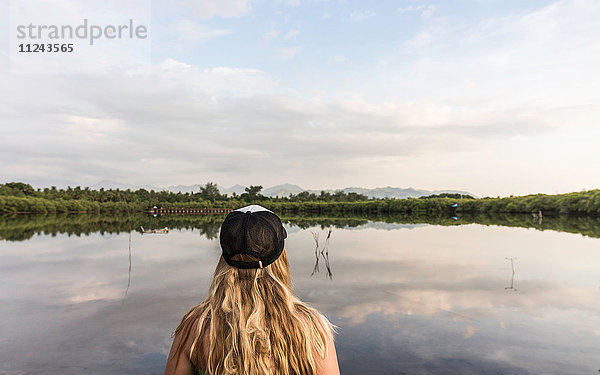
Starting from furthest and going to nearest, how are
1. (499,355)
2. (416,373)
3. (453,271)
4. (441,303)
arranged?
(453,271) < (441,303) < (499,355) < (416,373)

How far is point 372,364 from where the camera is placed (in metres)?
4.57

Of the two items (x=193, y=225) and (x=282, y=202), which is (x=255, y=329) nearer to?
(x=193, y=225)

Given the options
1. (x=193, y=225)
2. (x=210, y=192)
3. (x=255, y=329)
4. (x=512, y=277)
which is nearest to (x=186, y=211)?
(x=210, y=192)

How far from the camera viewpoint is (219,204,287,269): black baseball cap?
4.33 ft

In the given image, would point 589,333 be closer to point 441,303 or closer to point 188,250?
point 441,303

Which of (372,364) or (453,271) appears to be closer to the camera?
(372,364)

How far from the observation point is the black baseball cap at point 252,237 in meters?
1.32

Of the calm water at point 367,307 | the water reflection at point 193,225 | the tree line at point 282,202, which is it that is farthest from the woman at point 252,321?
the tree line at point 282,202

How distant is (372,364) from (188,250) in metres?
12.3

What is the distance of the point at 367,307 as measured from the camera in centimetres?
705

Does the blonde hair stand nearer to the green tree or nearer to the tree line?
the tree line

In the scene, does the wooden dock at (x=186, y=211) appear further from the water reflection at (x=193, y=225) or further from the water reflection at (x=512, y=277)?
the water reflection at (x=512, y=277)

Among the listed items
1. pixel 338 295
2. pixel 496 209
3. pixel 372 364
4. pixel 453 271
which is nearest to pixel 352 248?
pixel 453 271

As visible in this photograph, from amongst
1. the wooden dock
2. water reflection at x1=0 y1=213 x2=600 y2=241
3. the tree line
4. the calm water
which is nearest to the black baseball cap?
the calm water
